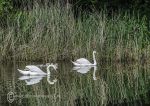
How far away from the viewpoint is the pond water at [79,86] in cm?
1244

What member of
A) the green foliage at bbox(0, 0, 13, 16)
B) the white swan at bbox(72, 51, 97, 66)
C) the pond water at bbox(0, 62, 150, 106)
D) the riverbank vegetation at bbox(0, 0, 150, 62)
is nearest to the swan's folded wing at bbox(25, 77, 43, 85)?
the pond water at bbox(0, 62, 150, 106)

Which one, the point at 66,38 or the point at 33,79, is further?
the point at 66,38

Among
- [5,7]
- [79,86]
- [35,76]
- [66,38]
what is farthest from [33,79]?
[5,7]

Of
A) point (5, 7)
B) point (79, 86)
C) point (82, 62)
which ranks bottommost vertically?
point (79, 86)

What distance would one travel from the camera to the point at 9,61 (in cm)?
1872

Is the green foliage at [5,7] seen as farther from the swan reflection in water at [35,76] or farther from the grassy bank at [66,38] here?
the swan reflection in water at [35,76]

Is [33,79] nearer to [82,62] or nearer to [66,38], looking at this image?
[82,62]

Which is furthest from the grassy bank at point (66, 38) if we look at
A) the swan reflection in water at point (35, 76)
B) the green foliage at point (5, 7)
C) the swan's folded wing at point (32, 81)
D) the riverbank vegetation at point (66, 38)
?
the swan's folded wing at point (32, 81)

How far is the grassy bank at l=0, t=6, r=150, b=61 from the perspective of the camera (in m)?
18.7

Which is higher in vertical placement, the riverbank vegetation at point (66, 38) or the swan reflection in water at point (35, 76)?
the riverbank vegetation at point (66, 38)

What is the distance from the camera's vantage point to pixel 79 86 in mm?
14445

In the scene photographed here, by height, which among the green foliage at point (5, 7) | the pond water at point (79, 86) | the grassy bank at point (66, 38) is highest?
the green foliage at point (5, 7)

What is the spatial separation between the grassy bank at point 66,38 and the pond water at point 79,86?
2.35 feet

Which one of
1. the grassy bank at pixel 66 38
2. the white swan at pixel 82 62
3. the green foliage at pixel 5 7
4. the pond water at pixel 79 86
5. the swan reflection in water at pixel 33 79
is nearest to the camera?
the pond water at pixel 79 86
